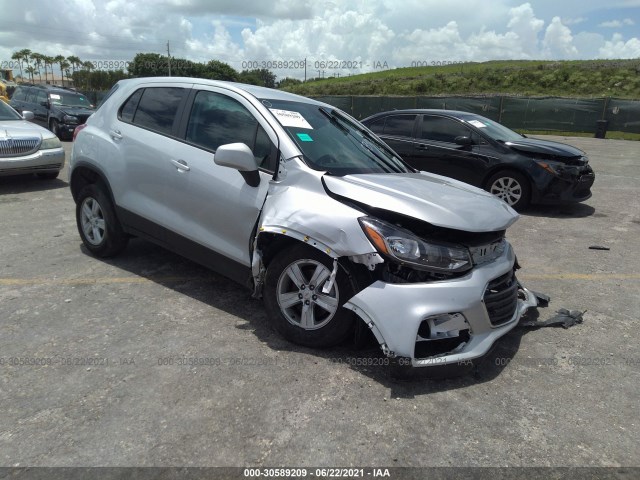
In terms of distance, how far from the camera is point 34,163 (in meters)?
8.45

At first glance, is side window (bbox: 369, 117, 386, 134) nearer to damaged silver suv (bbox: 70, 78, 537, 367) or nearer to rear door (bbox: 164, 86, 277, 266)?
damaged silver suv (bbox: 70, 78, 537, 367)

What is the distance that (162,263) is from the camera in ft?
16.5

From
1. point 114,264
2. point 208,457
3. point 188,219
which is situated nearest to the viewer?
point 208,457

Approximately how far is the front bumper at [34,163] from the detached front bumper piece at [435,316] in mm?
7678

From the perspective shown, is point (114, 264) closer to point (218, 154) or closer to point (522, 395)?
point (218, 154)

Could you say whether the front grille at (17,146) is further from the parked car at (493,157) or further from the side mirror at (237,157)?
the side mirror at (237,157)

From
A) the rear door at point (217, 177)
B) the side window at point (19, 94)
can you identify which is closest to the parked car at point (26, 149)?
the rear door at point (217, 177)

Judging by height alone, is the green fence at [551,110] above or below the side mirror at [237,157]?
above

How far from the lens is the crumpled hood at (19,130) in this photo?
825 cm

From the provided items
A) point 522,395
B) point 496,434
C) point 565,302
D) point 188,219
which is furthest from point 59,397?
point 565,302

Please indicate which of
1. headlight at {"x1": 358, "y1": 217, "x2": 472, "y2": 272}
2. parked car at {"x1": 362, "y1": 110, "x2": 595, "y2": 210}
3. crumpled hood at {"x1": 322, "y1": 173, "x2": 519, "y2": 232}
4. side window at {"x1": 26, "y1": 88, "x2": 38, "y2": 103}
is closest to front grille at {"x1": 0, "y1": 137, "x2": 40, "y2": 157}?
parked car at {"x1": 362, "y1": 110, "x2": 595, "y2": 210}

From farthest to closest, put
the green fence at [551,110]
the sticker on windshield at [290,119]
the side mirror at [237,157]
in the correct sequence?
the green fence at [551,110] < the sticker on windshield at [290,119] < the side mirror at [237,157]

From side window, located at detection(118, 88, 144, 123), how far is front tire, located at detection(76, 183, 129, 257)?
0.75 m

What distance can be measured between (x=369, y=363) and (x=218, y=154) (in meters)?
1.75
